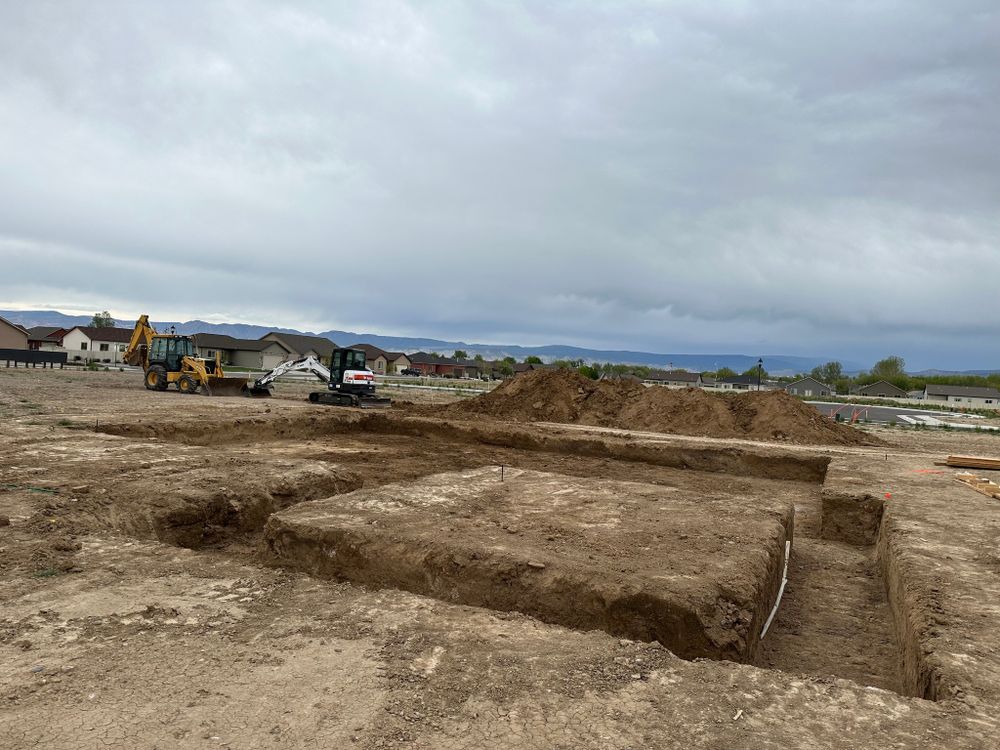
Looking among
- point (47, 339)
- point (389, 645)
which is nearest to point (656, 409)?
point (389, 645)

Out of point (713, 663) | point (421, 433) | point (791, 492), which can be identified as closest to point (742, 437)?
point (791, 492)

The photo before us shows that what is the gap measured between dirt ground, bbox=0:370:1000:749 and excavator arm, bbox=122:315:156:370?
18.0m

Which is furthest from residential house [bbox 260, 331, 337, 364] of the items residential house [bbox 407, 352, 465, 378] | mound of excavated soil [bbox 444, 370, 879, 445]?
mound of excavated soil [bbox 444, 370, 879, 445]

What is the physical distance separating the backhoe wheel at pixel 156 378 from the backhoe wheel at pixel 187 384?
2.26 ft

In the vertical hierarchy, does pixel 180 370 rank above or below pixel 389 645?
above

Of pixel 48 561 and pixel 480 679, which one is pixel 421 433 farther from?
pixel 480 679

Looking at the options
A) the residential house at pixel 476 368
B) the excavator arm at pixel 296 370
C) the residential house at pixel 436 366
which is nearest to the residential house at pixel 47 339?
the residential house at pixel 436 366

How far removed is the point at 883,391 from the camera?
3777 inches

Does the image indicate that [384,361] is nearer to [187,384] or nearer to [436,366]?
[436,366]

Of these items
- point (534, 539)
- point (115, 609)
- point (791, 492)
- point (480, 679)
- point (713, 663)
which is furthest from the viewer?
point (791, 492)

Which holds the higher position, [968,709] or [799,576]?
[968,709]

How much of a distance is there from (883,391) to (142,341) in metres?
100

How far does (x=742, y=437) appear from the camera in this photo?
19266 mm

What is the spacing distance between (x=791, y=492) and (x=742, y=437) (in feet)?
22.2
